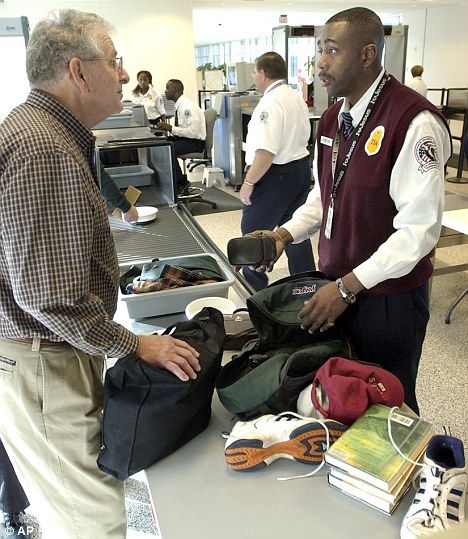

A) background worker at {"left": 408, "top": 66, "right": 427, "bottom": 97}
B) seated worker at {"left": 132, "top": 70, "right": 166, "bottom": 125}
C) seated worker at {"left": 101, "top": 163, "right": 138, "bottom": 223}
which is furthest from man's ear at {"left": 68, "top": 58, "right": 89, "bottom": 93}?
background worker at {"left": 408, "top": 66, "right": 427, "bottom": 97}

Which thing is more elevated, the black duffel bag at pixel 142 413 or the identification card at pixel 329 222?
the identification card at pixel 329 222

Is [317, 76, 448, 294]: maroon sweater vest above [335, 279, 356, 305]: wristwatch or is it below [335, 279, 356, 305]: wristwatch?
above

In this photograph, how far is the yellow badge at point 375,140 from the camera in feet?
4.17

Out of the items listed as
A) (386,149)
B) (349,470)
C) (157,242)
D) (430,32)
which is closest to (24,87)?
(157,242)

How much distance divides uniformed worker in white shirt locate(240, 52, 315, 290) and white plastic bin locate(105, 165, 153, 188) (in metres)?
0.61

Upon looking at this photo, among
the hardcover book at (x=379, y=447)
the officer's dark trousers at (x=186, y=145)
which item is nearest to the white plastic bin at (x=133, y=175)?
the hardcover book at (x=379, y=447)

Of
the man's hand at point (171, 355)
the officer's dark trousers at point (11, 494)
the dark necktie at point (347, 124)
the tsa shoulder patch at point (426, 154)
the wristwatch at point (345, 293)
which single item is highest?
the dark necktie at point (347, 124)

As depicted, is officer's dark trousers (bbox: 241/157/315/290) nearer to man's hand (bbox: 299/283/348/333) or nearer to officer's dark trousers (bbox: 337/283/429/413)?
officer's dark trousers (bbox: 337/283/429/413)

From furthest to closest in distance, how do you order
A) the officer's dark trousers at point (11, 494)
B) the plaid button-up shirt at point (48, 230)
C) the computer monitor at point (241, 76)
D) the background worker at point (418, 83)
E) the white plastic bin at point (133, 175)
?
the computer monitor at point (241, 76) → the background worker at point (418, 83) → the white plastic bin at point (133, 175) → the officer's dark trousers at point (11, 494) → the plaid button-up shirt at point (48, 230)

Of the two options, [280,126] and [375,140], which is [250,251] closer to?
[375,140]

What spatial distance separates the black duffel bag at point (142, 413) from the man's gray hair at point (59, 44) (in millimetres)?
611

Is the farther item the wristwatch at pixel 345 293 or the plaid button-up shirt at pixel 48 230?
the wristwatch at pixel 345 293

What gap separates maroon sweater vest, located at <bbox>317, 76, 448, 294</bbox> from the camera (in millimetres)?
1245

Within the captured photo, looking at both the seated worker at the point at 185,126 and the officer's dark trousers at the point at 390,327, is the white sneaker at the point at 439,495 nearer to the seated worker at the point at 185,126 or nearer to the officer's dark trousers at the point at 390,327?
the officer's dark trousers at the point at 390,327
